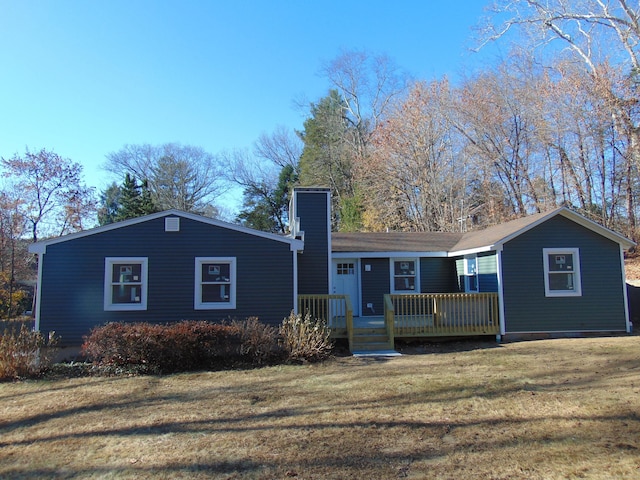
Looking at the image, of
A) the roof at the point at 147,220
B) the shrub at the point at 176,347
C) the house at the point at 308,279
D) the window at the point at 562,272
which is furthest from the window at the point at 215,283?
the window at the point at 562,272

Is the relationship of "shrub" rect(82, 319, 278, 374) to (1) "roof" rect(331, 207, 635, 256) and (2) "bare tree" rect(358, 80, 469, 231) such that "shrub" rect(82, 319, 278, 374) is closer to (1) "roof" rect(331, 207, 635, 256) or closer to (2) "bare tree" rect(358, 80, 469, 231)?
(1) "roof" rect(331, 207, 635, 256)

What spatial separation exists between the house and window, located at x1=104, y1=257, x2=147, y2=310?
2cm

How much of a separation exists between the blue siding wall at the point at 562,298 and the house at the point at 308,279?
27mm

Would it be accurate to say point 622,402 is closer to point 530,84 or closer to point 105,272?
point 105,272

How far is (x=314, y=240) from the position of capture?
1345 centimetres

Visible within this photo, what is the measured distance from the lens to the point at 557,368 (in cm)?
796

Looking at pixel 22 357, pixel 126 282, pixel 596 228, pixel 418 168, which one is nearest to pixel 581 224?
pixel 596 228

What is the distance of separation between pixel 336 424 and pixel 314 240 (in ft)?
27.8

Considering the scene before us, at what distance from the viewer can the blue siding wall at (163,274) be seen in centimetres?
1042

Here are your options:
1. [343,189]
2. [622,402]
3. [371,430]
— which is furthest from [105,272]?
[343,189]

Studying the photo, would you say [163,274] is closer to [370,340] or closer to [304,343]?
[304,343]

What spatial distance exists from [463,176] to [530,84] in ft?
19.6

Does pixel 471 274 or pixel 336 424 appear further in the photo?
pixel 471 274

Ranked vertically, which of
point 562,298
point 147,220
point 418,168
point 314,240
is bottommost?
point 562,298
